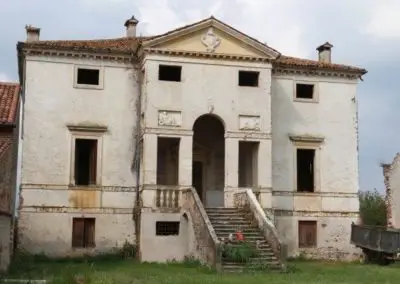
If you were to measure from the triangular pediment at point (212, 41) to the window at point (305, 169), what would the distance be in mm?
5250

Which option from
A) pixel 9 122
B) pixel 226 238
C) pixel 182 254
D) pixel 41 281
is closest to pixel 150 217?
pixel 182 254

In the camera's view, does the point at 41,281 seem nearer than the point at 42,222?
Yes

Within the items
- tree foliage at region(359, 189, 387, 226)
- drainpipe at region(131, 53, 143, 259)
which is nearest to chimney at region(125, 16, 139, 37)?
drainpipe at region(131, 53, 143, 259)

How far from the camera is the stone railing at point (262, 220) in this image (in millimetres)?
23844

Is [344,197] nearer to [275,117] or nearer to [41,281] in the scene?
[275,117]

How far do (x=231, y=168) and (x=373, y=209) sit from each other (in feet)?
109

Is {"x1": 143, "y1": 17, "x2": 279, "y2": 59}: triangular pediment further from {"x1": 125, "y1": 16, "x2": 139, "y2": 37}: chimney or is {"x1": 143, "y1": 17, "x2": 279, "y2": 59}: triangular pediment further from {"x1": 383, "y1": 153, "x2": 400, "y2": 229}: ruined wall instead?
{"x1": 383, "y1": 153, "x2": 400, "y2": 229}: ruined wall

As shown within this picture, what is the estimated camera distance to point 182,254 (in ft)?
90.1

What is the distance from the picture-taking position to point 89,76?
29.6m

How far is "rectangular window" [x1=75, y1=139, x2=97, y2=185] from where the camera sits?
29000 millimetres

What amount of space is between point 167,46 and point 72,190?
7421 mm

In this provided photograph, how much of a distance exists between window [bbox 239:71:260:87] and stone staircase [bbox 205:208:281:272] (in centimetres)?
605

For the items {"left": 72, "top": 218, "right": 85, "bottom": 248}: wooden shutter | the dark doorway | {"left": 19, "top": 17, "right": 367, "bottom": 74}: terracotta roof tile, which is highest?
{"left": 19, "top": 17, "right": 367, "bottom": 74}: terracotta roof tile

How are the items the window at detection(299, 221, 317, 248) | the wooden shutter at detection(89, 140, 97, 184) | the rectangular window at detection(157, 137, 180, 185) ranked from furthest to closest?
the window at detection(299, 221, 317, 248), the rectangular window at detection(157, 137, 180, 185), the wooden shutter at detection(89, 140, 97, 184)
